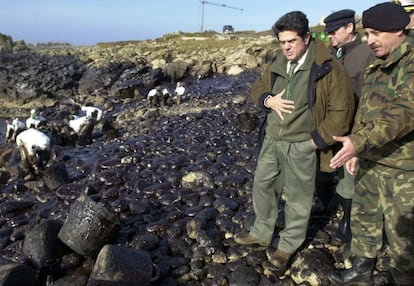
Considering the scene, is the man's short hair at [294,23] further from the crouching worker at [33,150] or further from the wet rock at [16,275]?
the crouching worker at [33,150]

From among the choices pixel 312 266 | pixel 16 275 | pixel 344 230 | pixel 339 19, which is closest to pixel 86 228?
pixel 16 275

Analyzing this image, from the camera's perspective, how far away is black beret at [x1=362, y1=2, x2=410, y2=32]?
2.91m

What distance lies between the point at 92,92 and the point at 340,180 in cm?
2780

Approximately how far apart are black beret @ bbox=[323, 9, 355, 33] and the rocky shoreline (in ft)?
8.75

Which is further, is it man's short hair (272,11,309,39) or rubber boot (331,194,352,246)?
rubber boot (331,194,352,246)

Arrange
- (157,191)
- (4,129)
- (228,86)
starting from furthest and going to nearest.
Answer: (228,86) → (4,129) → (157,191)

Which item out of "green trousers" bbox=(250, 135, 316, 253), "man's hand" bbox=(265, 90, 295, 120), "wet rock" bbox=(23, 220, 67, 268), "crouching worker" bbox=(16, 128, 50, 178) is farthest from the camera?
"crouching worker" bbox=(16, 128, 50, 178)

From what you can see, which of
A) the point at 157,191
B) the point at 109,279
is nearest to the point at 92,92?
the point at 157,191

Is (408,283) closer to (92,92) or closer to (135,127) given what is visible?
(135,127)

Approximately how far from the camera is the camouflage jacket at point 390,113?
2869 millimetres

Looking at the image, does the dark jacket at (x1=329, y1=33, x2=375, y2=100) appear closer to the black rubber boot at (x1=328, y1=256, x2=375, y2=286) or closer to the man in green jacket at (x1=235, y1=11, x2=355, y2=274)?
the man in green jacket at (x1=235, y1=11, x2=355, y2=274)

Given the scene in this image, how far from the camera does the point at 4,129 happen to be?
1848 cm

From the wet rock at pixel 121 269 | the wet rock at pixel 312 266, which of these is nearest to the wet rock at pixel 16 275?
the wet rock at pixel 121 269

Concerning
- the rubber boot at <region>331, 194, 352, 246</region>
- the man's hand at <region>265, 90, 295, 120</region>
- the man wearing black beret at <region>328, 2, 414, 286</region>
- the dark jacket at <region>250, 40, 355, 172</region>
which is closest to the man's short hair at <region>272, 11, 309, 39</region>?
the dark jacket at <region>250, 40, 355, 172</region>
